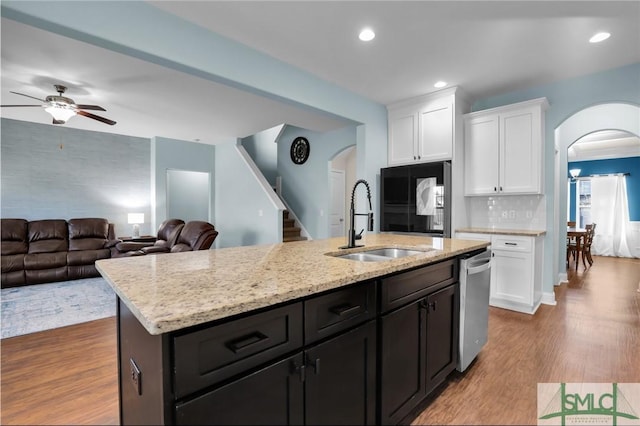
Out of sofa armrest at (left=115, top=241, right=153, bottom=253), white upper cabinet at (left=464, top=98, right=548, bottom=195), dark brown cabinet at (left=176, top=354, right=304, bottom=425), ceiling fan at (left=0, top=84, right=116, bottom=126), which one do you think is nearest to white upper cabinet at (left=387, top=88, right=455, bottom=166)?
white upper cabinet at (left=464, top=98, right=548, bottom=195)

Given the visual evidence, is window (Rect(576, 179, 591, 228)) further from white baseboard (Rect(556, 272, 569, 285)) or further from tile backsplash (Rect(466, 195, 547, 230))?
tile backsplash (Rect(466, 195, 547, 230))

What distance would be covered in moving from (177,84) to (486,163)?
12.9 ft

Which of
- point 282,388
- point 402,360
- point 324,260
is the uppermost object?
point 324,260

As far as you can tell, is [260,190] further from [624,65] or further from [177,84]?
[624,65]

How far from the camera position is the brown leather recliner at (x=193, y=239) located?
443 centimetres

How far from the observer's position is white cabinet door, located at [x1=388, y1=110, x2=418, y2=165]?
4035 millimetres

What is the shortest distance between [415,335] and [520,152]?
119 inches

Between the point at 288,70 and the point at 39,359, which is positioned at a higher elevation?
the point at 288,70

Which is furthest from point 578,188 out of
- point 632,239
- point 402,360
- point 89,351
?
point 89,351

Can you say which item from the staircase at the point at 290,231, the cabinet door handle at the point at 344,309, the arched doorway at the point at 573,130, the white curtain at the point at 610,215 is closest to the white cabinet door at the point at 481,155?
the arched doorway at the point at 573,130

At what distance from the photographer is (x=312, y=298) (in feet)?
3.61

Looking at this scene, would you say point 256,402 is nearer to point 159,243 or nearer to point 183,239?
point 183,239

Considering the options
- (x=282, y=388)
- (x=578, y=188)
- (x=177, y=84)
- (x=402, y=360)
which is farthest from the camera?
(x=578, y=188)

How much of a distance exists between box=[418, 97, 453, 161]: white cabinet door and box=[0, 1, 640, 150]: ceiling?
25cm
